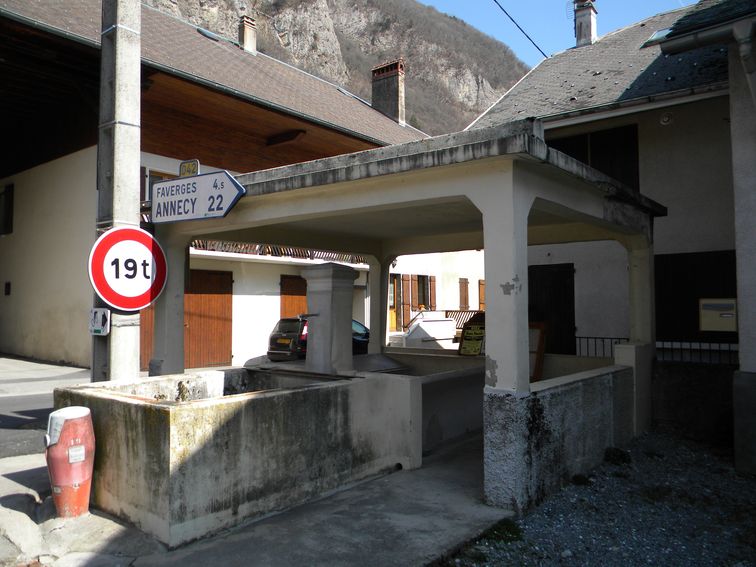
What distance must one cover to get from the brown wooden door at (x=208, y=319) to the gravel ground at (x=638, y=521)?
12.6m

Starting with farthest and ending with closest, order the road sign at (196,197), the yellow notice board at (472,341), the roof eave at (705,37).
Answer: the yellow notice board at (472,341) → the roof eave at (705,37) → the road sign at (196,197)

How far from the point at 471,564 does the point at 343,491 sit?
166 cm

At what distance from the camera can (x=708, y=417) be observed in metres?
7.84

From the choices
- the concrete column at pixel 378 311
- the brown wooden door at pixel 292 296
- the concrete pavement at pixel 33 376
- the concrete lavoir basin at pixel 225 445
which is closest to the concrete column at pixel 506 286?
the concrete lavoir basin at pixel 225 445

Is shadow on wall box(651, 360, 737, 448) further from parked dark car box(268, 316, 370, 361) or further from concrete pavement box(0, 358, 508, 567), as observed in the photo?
parked dark car box(268, 316, 370, 361)

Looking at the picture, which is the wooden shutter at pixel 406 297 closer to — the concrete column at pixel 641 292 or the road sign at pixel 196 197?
the concrete column at pixel 641 292

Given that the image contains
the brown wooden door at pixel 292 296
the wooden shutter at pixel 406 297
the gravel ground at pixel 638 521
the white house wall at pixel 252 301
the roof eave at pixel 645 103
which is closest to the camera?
the gravel ground at pixel 638 521

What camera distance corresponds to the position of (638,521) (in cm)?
504

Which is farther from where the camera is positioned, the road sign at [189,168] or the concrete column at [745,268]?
the concrete column at [745,268]

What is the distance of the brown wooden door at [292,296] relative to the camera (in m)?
19.5

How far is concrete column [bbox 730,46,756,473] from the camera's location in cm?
646

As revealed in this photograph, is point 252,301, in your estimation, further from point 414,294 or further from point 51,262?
point 414,294

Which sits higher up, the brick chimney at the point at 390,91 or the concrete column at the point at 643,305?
the brick chimney at the point at 390,91

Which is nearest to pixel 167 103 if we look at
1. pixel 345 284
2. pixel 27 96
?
pixel 27 96
